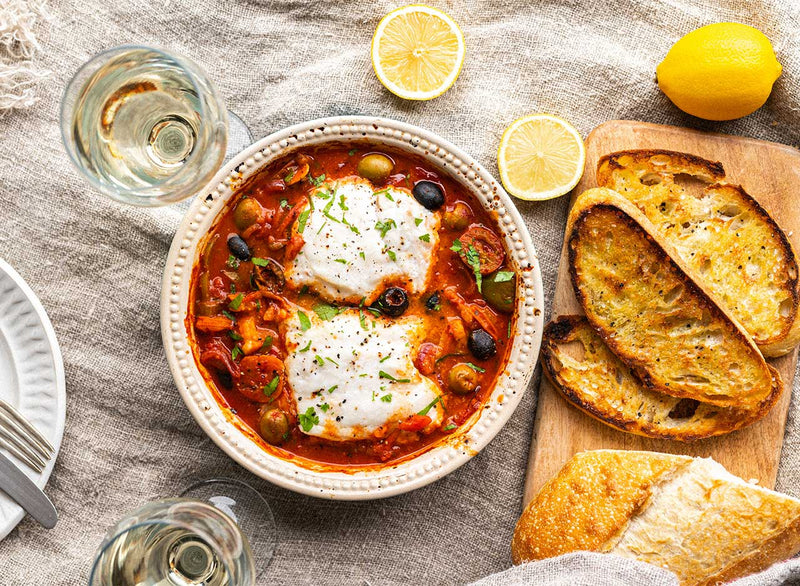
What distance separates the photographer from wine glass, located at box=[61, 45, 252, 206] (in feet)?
9.81

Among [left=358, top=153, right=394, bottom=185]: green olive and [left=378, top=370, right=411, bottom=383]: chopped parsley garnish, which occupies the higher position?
[left=358, top=153, right=394, bottom=185]: green olive

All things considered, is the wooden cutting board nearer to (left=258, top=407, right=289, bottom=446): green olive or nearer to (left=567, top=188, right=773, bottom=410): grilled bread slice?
(left=567, top=188, right=773, bottom=410): grilled bread slice

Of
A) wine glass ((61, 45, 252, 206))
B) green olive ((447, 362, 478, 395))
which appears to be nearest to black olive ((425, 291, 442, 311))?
green olive ((447, 362, 478, 395))

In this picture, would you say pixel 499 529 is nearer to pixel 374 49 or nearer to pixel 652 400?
pixel 652 400

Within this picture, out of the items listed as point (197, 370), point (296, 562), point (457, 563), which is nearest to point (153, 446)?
point (197, 370)

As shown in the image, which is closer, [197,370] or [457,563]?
[197,370]

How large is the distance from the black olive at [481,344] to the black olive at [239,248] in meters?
1.05

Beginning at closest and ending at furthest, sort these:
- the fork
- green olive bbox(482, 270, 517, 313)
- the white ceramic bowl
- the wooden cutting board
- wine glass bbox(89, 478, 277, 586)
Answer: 1. wine glass bbox(89, 478, 277, 586)
2. the white ceramic bowl
3. green olive bbox(482, 270, 517, 313)
4. the fork
5. the wooden cutting board

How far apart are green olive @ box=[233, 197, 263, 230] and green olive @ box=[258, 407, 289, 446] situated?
0.82 metres

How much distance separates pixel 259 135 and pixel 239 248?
70 centimetres

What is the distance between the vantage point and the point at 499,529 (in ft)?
12.2

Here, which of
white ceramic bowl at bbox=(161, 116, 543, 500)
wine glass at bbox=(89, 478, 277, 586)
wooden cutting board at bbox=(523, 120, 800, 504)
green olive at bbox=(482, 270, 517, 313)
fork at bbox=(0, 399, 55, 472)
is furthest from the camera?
wooden cutting board at bbox=(523, 120, 800, 504)

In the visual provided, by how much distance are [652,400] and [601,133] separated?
4.18ft

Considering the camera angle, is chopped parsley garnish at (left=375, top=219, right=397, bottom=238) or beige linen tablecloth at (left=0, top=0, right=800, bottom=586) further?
beige linen tablecloth at (left=0, top=0, right=800, bottom=586)
